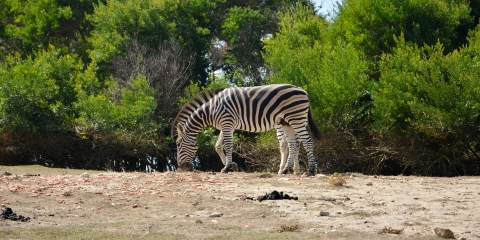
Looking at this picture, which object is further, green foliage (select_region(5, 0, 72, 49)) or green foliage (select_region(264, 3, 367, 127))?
green foliage (select_region(5, 0, 72, 49))

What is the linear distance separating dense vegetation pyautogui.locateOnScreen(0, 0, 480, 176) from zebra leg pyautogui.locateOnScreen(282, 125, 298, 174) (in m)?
3.62

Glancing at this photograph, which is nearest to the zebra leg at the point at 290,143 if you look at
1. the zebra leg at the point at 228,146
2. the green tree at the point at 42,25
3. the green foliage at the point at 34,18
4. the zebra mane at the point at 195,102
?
the zebra leg at the point at 228,146

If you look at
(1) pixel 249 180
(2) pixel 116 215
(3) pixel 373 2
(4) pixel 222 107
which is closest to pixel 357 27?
(3) pixel 373 2

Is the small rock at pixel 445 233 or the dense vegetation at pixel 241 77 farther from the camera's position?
the dense vegetation at pixel 241 77

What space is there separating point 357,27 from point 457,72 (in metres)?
4.84

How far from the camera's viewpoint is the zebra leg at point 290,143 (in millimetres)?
18844

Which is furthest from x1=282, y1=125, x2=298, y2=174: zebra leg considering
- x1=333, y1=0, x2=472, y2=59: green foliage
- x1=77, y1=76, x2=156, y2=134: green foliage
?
x1=77, y1=76, x2=156, y2=134: green foliage

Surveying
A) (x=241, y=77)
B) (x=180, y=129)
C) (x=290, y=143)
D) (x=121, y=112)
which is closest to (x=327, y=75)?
(x=290, y=143)

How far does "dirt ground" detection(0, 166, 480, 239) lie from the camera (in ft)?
34.5

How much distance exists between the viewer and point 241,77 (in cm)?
3155

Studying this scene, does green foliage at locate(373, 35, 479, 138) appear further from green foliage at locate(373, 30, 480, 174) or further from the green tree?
the green tree

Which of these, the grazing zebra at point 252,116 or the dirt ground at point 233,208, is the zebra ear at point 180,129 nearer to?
the grazing zebra at point 252,116

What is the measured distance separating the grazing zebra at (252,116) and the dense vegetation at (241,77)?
11.6ft

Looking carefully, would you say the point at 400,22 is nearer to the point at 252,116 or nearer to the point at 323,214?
the point at 252,116
